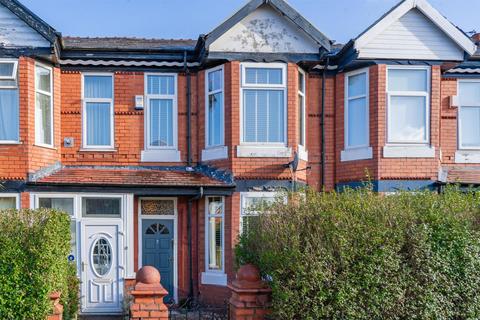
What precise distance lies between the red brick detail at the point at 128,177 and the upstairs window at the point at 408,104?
3940 mm

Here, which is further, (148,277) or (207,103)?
(207,103)

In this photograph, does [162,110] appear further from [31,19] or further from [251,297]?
[251,297]

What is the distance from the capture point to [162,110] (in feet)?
39.6

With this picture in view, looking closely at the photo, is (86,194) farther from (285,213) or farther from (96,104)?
(285,213)

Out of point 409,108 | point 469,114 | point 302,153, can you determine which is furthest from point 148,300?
point 469,114

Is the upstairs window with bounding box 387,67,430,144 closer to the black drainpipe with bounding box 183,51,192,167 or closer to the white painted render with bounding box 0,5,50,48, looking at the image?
the black drainpipe with bounding box 183,51,192,167

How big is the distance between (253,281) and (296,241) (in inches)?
28.2

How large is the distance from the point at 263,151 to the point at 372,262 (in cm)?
519

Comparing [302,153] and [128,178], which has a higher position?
[302,153]

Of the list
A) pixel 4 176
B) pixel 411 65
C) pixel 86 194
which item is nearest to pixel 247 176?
pixel 86 194

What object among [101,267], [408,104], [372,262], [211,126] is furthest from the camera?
[211,126]

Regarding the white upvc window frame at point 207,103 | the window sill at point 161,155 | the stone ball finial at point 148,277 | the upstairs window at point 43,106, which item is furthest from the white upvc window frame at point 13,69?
the stone ball finial at point 148,277

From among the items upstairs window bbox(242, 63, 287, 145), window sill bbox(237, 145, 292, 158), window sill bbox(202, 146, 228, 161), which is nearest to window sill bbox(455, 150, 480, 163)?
window sill bbox(237, 145, 292, 158)

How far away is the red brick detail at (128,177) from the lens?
10.9m
